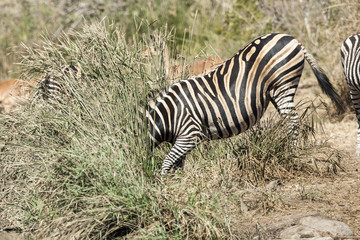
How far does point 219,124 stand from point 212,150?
35cm

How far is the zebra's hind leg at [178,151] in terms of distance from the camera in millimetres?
5836

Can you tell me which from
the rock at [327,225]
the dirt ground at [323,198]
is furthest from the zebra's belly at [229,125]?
the rock at [327,225]

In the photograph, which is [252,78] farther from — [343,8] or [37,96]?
[343,8]

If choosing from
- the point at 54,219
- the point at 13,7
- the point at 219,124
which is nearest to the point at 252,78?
the point at 219,124

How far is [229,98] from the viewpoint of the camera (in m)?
6.31

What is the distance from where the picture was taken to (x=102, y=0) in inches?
Answer: 615

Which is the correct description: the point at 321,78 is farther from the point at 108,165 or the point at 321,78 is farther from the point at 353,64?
the point at 108,165

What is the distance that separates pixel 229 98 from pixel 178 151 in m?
0.99

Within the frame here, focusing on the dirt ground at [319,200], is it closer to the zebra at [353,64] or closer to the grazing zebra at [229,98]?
the grazing zebra at [229,98]

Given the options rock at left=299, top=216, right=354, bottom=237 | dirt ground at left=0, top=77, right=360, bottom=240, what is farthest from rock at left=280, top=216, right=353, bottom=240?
dirt ground at left=0, top=77, right=360, bottom=240

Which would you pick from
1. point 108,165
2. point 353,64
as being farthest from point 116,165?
point 353,64

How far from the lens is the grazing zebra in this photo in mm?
6012

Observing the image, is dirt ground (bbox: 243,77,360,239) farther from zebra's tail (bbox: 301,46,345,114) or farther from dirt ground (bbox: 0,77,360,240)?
zebra's tail (bbox: 301,46,345,114)

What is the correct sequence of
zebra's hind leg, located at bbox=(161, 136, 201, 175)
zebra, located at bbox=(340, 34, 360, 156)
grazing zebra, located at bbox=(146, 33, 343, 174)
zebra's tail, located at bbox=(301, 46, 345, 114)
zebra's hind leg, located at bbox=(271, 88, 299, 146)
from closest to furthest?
1. zebra's hind leg, located at bbox=(161, 136, 201, 175)
2. grazing zebra, located at bbox=(146, 33, 343, 174)
3. zebra's hind leg, located at bbox=(271, 88, 299, 146)
4. zebra's tail, located at bbox=(301, 46, 345, 114)
5. zebra, located at bbox=(340, 34, 360, 156)
